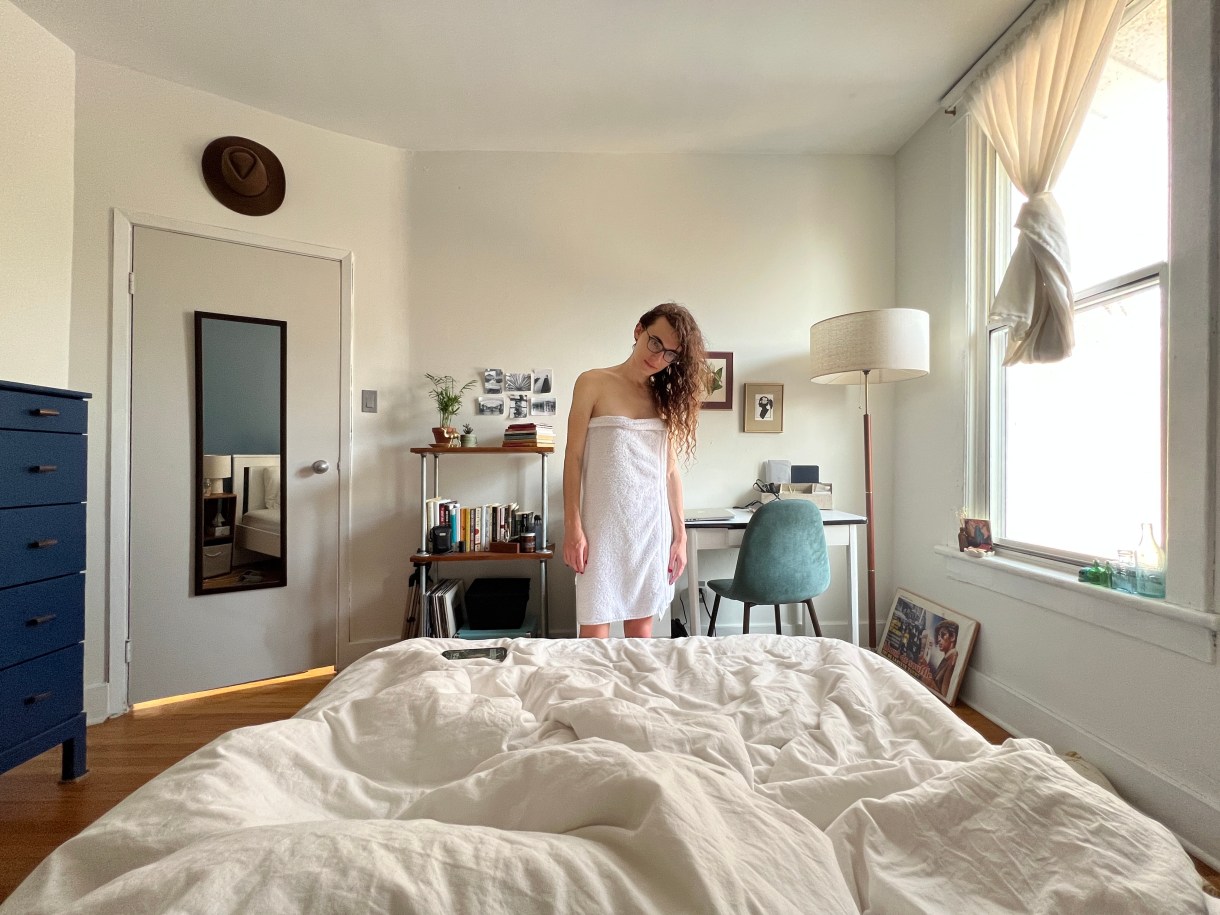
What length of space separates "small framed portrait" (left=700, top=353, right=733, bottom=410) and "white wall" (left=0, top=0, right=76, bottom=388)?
2.96 m

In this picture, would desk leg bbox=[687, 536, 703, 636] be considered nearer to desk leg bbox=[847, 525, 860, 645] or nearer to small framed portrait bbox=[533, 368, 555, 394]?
desk leg bbox=[847, 525, 860, 645]

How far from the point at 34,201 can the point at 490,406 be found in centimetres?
197

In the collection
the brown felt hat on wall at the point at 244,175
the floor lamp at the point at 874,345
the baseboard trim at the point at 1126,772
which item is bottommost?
the baseboard trim at the point at 1126,772

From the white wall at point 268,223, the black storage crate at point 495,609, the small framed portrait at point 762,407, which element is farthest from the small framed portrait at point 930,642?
the white wall at point 268,223

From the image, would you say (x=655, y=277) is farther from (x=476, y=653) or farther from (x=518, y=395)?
(x=476, y=653)

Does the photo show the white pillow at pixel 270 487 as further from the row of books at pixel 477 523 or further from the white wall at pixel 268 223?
the row of books at pixel 477 523

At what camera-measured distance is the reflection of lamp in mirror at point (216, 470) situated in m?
2.47

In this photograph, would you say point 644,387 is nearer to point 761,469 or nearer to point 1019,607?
point 761,469

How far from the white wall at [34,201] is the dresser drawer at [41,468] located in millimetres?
582

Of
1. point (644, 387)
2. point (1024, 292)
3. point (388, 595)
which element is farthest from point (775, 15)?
point (388, 595)

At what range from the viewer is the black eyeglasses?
183 centimetres

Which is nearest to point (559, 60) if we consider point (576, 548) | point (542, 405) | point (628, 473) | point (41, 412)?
point (542, 405)

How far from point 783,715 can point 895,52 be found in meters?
2.70

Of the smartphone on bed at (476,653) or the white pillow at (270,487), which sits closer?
the smartphone on bed at (476,653)
